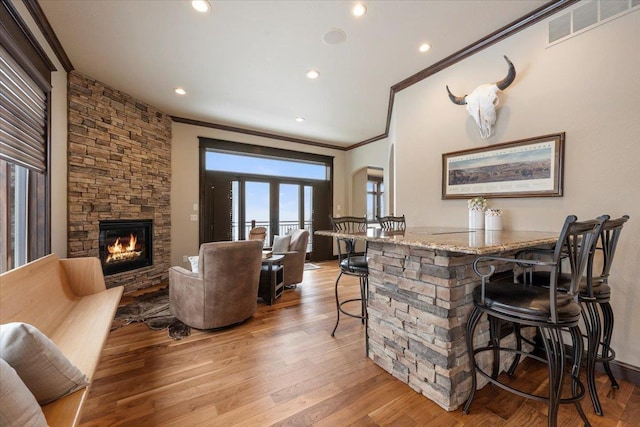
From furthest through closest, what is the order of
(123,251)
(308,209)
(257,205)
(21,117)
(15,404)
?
(308,209)
(257,205)
(123,251)
(21,117)
(15,404)

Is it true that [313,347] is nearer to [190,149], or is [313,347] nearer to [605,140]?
[605,140]

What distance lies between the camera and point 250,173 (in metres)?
5.71

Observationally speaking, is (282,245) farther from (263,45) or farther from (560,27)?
(560,27)

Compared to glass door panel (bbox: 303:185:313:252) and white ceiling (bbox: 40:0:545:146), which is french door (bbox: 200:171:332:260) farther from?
white ceiling (bbox: 40:0:545:146)

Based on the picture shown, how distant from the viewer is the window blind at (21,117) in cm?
192

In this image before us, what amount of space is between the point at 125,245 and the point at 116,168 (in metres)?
1.15

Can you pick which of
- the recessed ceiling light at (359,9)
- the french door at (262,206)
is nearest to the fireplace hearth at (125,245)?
the french door at (262,206)

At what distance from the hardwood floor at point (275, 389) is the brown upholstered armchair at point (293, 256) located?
1485 millimetres

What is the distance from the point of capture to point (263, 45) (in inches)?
108

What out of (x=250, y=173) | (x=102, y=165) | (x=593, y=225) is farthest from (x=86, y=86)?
(x=593, y=225)

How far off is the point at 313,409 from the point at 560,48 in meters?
3.32

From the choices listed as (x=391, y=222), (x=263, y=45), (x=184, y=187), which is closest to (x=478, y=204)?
(x=391, y=222)

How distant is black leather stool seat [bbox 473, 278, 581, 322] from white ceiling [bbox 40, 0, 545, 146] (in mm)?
2278

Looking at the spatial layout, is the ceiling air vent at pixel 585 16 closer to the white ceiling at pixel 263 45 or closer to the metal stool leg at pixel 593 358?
the white ceiling at pixel 263 45
